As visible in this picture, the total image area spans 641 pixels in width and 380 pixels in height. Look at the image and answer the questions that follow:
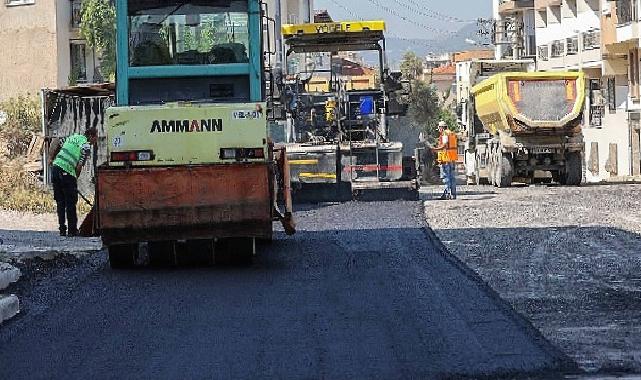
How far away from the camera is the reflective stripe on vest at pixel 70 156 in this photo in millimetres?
17375

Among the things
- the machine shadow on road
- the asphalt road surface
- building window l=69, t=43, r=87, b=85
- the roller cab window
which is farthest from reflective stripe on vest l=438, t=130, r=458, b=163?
building window l=69, t=43, r=87, b=85

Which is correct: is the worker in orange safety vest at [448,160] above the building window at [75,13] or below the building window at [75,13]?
below

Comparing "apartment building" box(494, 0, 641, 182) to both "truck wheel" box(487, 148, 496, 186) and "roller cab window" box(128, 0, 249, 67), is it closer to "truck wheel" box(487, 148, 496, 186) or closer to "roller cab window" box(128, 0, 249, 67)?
"truck wheel" box(487, 148, 496, 186)

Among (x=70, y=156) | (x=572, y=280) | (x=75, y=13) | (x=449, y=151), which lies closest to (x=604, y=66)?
(x=75, y=13)

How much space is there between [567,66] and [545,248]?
40.1 meters

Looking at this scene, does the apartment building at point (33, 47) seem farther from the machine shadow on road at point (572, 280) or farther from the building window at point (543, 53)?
the machine shadow on road at point (572, 280)

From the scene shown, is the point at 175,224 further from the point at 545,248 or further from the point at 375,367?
the point at 375,367

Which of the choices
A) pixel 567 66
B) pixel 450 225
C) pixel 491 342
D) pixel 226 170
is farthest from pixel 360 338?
pixel 567 66

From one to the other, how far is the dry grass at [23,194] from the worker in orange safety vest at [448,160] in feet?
23.0

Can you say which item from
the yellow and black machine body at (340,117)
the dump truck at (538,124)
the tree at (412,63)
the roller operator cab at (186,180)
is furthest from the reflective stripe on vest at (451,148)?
the tree at (412,63)

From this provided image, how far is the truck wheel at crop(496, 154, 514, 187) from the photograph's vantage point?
30.2 m

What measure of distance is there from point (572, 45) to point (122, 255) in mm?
42218

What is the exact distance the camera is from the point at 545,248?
14.4 meters

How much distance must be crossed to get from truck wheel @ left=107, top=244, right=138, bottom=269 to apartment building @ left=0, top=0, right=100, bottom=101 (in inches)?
1528
